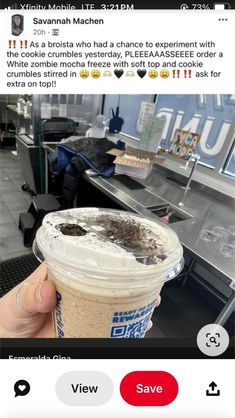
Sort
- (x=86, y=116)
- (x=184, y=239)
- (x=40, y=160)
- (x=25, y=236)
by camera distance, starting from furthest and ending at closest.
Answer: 1. (x=86, y=116)
2. (x=40, y=160)
3. (x=25, y=236)
4. (x=184, y=239)

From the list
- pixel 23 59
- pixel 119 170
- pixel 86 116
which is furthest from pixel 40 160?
pixel 23 59

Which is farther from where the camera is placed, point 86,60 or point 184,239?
point 184,239

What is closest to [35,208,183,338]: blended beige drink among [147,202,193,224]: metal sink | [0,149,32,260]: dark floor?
[147,202,193,224]: metal sink

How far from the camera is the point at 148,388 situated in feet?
1.31

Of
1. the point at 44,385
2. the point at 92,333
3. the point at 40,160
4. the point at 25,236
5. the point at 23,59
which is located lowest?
the point at 25,236

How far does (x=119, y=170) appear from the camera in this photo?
4.83 ft

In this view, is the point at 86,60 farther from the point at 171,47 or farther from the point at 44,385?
the point at 44,385

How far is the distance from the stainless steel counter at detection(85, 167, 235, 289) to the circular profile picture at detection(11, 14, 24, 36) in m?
0.70

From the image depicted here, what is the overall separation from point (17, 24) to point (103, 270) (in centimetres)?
39

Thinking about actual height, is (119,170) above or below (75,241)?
below

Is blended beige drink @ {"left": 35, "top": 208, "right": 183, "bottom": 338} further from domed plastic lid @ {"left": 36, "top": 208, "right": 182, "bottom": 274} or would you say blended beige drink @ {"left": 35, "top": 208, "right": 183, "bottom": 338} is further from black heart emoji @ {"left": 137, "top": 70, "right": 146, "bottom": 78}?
black heart emoji @ {"left": 137, "top": 70, "right": 146, "bottom": 78}

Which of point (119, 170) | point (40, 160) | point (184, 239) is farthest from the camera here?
point (40, 160)

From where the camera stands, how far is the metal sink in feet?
3.66

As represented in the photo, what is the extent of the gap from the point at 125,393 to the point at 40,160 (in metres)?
1.93
